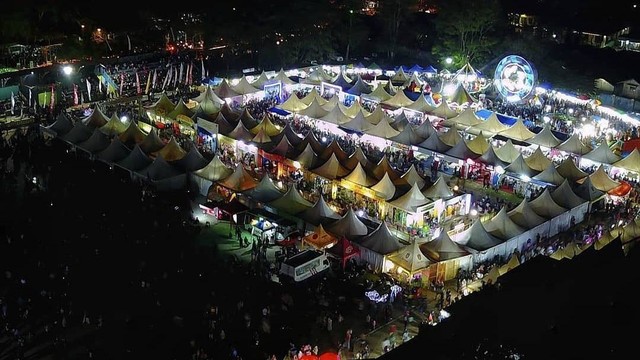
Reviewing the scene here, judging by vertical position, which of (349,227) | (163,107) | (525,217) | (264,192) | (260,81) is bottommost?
(260,81)

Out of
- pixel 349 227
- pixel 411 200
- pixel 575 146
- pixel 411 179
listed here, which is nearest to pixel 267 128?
pixel 411 179

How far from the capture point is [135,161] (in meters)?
24.1

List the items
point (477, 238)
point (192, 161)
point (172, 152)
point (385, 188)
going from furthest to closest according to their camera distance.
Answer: point (172, 152), point (192, 161), point (385, 188), point (477, 238)

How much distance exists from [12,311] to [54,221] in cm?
465

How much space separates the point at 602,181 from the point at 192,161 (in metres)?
13.7

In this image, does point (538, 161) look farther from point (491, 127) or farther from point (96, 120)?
point (96, 120)

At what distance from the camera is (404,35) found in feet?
169

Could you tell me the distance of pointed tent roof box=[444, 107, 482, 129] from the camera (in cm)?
2994

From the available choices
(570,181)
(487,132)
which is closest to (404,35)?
(487,132)

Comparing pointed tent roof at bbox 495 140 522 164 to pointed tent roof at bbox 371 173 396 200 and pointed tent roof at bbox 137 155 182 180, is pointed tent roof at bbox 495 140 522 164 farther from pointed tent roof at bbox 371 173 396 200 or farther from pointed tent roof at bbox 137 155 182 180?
pointed tent roof at bbox 137 155 182 180

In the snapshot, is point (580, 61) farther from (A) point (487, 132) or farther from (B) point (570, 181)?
(B) point (570, 181)

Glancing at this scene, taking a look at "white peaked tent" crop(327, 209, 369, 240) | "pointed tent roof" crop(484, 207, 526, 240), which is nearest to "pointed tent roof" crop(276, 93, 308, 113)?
"white peaked tent" crop(327, 209, 369, 240)

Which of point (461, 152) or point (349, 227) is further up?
point (349, 227)

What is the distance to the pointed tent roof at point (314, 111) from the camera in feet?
101
